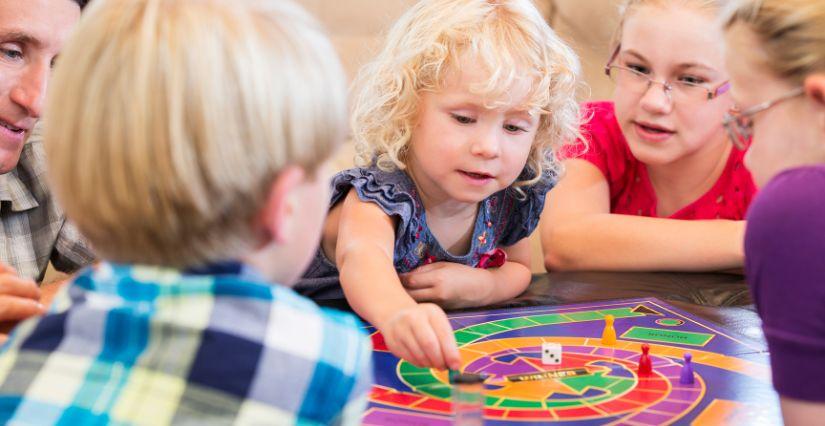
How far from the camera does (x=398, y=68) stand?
1.43 m

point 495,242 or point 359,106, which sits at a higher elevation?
point 359,106

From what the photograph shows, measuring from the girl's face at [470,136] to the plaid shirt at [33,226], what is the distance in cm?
58

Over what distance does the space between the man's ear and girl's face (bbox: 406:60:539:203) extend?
0.67 m

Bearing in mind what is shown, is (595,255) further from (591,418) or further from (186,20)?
(186,20)

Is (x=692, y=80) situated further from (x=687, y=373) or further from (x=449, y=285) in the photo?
(x=687, y=373)

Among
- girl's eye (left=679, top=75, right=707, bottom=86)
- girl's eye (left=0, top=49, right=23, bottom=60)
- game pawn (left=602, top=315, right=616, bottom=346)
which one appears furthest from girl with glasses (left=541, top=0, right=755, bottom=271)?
girl's eye (left=0, top=49, right=23, bottom=60)

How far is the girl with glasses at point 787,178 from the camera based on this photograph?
2.59ft

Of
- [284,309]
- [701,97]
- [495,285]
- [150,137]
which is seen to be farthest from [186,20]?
[701,97]

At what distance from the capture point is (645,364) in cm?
103

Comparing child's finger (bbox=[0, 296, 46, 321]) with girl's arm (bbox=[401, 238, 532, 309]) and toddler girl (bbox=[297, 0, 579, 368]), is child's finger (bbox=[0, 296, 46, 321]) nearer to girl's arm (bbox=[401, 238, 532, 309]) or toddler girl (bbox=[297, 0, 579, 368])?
toddler girl (bbox=[297, 0, 579, 368])

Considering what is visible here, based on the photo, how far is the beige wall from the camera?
2.55 m

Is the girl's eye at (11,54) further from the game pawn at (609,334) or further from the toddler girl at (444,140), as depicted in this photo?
the game pawn at (609,334)

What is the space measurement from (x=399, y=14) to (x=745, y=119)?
176 centimetres

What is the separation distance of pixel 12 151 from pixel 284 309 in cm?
85
